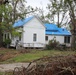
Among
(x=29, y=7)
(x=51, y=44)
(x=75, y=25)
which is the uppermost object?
(x=29, y=7)

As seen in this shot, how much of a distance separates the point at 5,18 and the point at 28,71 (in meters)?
28.8

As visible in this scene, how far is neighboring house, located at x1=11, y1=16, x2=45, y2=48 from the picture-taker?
47.1m

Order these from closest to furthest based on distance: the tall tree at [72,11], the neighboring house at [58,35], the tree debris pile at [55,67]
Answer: the tree debris pile at [55,67] → the tall tree at [72,11] → the neighboring house at [58,35]

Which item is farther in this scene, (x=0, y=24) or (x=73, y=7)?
(x=73, y=7)

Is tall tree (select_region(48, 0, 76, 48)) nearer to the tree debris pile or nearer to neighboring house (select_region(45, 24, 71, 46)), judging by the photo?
neighboring house (select_region(45, 24, 71, 46))

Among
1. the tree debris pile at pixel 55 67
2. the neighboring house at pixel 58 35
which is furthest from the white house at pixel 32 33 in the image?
the tree debris pile at pixel 55 67

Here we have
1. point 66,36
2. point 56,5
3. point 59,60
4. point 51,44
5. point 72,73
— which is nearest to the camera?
point 72,73

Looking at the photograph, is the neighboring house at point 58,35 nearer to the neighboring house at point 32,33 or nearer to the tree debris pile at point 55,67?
the neighboring house at point 32,33

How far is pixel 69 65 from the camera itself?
297 inches

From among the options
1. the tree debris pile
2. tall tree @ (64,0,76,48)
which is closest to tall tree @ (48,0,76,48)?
tall tree @ (64,0,76,48)

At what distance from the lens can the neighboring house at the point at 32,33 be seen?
47.1m

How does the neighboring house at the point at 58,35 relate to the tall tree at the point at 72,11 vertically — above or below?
below

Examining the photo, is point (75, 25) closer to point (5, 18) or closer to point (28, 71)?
point (5, 18)

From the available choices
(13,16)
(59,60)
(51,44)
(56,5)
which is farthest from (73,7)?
(59,60)
